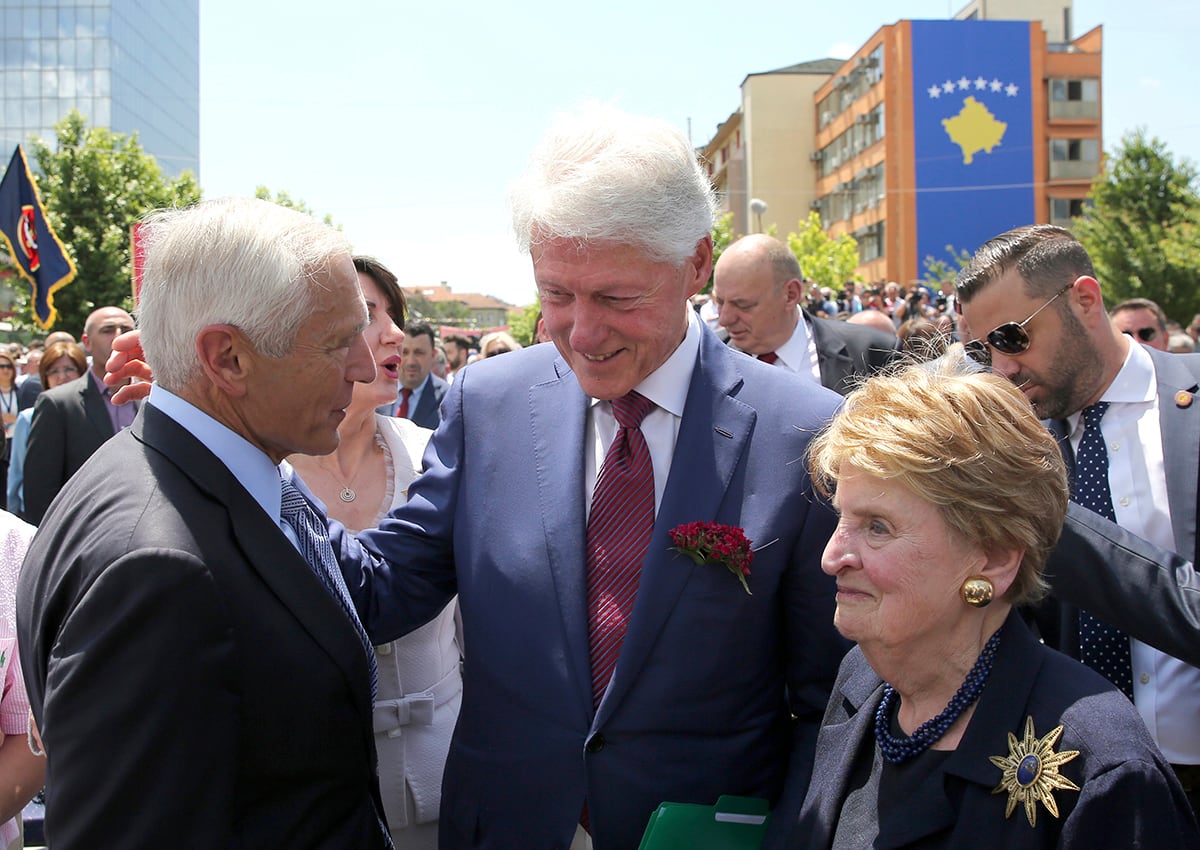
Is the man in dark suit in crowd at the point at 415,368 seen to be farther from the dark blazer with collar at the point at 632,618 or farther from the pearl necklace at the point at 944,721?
Result: the pearl necklace at the point at 944,721

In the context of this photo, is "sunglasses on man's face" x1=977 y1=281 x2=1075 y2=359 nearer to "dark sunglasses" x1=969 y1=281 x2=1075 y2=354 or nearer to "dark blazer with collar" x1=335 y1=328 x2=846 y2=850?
"dark sunglasses" x1=969 y1=281 x2=1075 y2=354

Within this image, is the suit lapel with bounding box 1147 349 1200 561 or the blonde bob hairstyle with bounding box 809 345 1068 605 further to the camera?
the suit lapel with bounding box 1147 349 1200 561

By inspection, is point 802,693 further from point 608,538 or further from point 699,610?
point 608,538

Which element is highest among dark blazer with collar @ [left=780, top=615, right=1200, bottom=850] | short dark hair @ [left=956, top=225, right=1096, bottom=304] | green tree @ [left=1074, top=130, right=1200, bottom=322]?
green tree @ [left=1074, top=130, right=1200, bottom=322]

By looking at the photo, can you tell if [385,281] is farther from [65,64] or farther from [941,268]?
[65,64]

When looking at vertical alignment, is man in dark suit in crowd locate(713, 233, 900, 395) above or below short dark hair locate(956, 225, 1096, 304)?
above

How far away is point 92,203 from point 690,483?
31669 millimetres

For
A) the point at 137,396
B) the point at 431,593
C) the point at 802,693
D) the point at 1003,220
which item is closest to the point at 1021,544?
the point at 802,693

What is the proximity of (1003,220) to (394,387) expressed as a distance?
57.3 m

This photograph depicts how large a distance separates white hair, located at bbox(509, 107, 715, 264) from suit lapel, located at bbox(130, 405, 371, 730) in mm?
807

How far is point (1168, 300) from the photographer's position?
30.7m

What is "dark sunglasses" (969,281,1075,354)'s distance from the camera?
2781mm

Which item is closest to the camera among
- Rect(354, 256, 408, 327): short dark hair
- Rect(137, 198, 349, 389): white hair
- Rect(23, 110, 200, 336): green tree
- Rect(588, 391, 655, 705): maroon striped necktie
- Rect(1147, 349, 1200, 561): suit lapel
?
Rect(137, 198, 349, 389): white hair

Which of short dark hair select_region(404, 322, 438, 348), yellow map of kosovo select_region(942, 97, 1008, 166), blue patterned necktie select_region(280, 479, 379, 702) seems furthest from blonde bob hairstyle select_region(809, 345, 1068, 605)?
yellow map of kosovo select_region(942, 97, 1008, 166)
